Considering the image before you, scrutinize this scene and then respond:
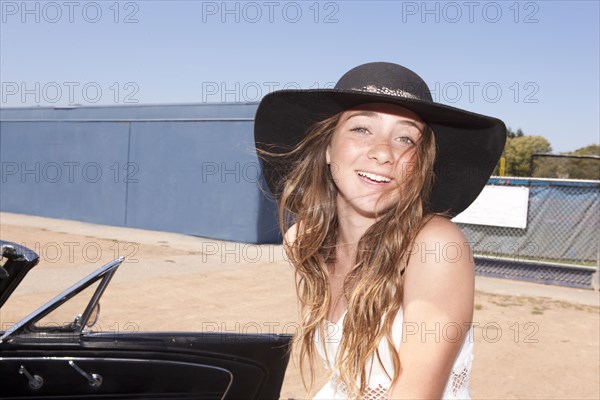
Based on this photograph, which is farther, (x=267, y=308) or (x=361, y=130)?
(x=267, y=308)

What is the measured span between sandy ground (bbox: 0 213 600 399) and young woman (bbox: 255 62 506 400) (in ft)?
3.98

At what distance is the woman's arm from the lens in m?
1.44

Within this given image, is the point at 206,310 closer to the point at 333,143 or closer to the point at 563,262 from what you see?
the point at 333,143

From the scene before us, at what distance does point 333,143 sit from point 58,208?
60.3 ft

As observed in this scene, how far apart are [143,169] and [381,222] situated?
15.9 metres

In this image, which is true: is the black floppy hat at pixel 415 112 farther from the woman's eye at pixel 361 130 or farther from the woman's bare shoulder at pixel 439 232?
the woman's bare shoulder at pixel 439 232

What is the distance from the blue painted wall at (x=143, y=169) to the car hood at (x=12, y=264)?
1174 centimetres

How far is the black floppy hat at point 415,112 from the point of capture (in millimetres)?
1729

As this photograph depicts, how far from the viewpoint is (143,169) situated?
55.9 feet

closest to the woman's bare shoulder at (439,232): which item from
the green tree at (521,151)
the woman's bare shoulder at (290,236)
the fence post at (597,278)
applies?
the woman's bare shoulder at (290,236)

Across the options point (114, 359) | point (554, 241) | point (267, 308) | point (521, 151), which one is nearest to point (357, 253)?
point (114, 359)

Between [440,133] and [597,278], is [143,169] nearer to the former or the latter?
[597,278]

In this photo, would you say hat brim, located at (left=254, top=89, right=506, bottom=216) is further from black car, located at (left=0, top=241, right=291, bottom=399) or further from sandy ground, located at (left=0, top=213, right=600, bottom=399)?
sandy ground, located at (left=0, top=213, right=600, bottom=399)

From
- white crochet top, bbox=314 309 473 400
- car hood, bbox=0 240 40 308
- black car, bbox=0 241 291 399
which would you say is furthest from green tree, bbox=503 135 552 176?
white crochet top, bbox=314 309 473 400
